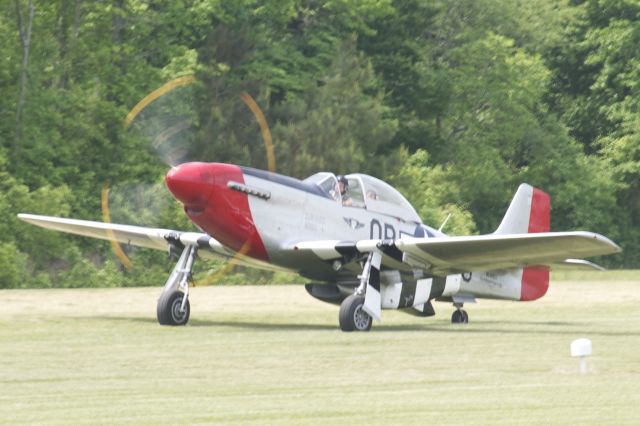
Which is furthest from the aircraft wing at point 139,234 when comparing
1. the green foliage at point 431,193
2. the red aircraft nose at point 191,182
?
the green foliage at point 431,193

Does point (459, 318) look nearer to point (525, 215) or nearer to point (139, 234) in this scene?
point (525, 215)

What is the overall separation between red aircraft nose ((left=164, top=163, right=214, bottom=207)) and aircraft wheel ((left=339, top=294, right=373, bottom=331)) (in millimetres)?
2330

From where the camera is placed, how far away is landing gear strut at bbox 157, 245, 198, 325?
66.9 ft

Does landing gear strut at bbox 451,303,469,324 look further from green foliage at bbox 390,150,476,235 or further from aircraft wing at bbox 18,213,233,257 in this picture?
green foliage at bbox 390,150,476,235

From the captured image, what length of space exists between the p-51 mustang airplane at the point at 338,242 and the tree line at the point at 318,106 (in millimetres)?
1376

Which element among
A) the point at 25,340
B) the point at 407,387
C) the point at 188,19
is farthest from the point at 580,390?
the point at 188,19

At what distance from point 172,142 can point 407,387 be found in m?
8.39

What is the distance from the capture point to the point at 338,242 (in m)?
20.4

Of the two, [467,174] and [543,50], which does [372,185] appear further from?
[543,50]

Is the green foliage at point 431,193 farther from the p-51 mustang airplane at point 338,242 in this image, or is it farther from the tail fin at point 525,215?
the p-51 mustang airplane at point 338,242

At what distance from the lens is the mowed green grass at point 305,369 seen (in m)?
11.3

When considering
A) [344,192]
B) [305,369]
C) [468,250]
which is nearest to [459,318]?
[468,250]

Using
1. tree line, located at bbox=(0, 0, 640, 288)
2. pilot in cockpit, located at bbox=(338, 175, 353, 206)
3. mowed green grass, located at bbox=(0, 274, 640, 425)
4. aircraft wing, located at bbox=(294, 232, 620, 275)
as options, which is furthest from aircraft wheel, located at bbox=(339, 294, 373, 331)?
tree line, located at bbox=(0, 0, 640, 288)

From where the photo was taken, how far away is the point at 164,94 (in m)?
21.6
